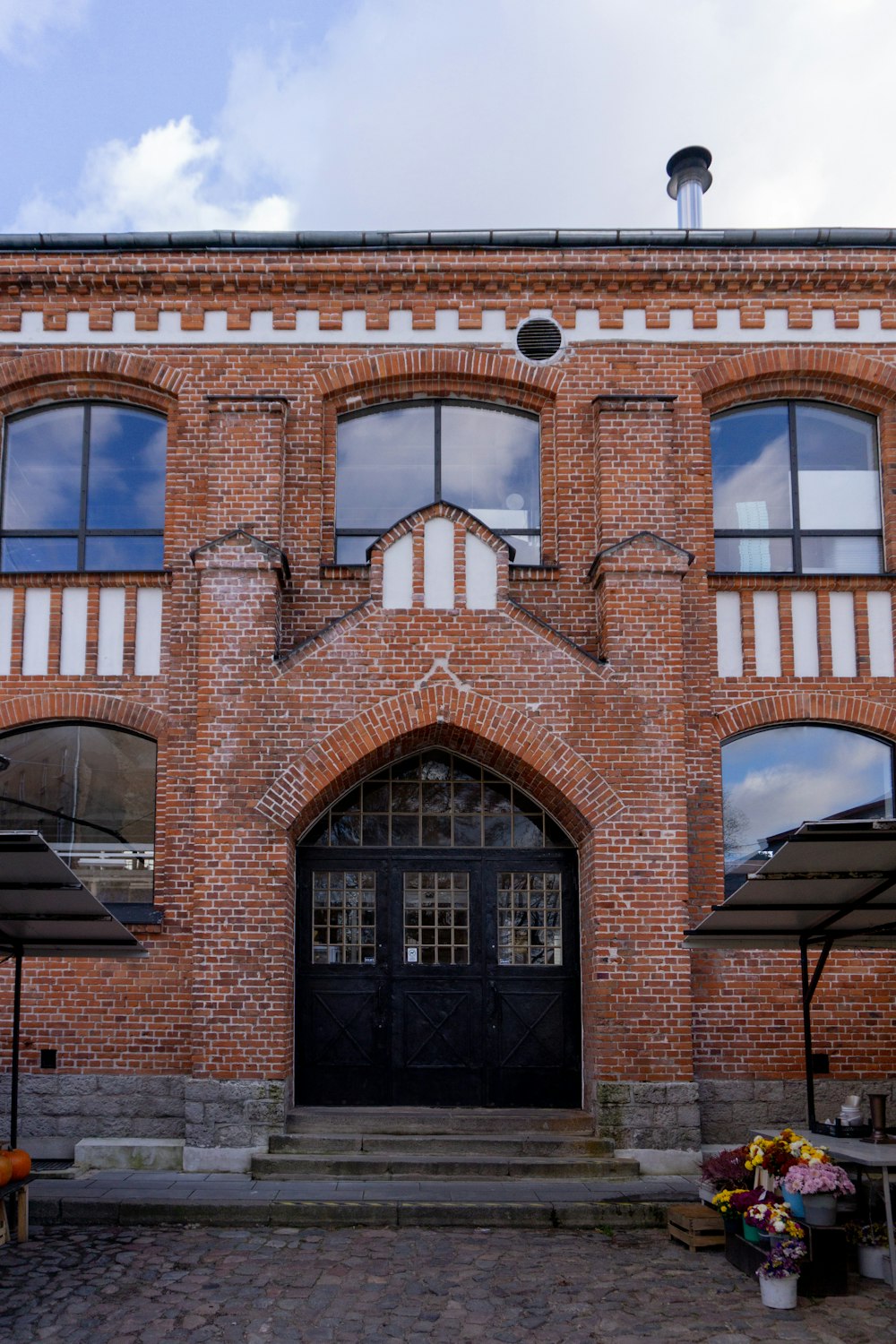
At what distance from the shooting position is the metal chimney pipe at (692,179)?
1458cm

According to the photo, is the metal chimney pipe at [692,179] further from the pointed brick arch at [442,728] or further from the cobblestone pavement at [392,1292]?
the cobblestone pavement at [392,1292]

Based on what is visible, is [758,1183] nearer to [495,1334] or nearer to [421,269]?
[495,1334]

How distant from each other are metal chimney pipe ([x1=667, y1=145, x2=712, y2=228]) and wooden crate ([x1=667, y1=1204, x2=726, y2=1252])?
34.9 ft

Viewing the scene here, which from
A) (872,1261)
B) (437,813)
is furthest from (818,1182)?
(437,813)

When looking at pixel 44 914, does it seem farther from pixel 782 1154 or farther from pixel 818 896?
pixel 818 896

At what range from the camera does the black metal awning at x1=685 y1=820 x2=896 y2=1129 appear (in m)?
7.97

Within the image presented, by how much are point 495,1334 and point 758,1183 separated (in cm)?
232

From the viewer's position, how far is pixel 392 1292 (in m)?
7.91

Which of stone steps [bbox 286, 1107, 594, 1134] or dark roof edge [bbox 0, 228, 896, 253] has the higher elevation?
dark roof edge [bbox 0, 228, 896, 253]

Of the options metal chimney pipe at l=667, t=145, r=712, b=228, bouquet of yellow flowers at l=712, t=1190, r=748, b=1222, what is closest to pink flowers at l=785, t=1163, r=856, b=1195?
bouquet of yellow flowers at l=712, t=1190, r=748, b=1222

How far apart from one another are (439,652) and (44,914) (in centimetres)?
427

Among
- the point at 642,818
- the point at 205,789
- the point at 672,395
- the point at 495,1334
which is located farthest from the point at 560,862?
the point at 495,1334

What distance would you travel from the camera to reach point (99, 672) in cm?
1210

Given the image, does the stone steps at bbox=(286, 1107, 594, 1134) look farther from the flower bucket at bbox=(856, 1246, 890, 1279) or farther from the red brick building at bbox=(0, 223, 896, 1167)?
the flower bucket at bbox=(856, 1246, 890, 1279)
